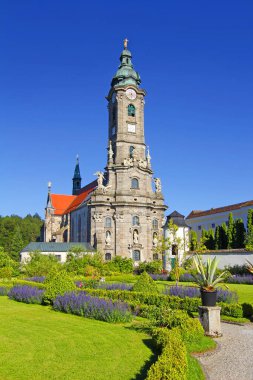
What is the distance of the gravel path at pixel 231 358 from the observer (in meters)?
9.58

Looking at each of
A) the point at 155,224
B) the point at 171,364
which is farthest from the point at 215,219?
the point at 171,364

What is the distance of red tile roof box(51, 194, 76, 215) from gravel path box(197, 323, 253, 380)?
67.4 m

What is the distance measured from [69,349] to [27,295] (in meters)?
11.8

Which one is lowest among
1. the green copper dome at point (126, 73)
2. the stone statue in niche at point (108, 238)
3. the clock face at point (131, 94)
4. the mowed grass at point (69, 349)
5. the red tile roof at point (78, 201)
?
the mowed grass at point (69, 349)

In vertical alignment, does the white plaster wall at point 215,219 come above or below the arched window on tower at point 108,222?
above

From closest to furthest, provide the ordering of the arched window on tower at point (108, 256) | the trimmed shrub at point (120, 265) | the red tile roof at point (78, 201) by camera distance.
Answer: the trimmed shrub at point (120, 265)
the arched window on tower at point (108, 256)
the red tile roof at point (78, 201)

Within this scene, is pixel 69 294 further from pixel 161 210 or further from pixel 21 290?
pixel 161 210

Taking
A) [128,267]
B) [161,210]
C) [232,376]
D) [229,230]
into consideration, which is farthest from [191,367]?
[161,210]

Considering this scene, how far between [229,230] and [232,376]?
47.6 metres

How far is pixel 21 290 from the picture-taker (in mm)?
23172

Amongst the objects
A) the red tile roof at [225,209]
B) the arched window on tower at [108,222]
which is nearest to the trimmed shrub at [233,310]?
the arched window on tower at [108,222]

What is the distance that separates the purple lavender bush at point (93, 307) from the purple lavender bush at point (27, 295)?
119 inches

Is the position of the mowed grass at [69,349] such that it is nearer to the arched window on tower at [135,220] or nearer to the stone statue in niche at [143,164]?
the arched window on tower at [135,220]

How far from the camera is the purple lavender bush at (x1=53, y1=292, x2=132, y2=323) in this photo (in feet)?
52.5
